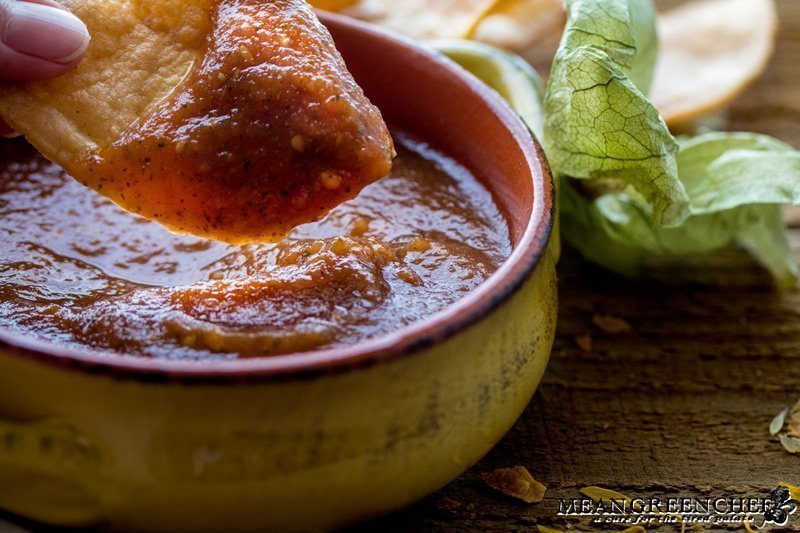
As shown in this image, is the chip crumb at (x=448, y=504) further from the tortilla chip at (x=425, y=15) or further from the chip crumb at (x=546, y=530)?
the tortilla chip at (x=425, y=15)

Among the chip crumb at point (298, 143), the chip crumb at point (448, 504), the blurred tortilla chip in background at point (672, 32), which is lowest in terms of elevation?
the chip crumb at point (448, 504)

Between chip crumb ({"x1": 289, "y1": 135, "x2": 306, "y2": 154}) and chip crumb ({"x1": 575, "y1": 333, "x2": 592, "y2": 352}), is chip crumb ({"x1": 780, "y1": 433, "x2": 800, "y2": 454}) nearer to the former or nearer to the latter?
chip crumb ({"x1": 575, "y1": 333, "x2": 592, "y2": 352})

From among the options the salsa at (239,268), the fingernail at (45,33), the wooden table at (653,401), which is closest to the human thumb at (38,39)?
the fingernail at (45,33)

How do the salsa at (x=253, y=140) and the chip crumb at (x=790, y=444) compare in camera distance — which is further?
the chip crumb at (x=790, y=444)

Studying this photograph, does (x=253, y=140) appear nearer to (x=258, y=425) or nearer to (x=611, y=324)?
(x=258, y=425)

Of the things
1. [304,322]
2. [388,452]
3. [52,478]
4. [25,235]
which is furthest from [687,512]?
[25,235]

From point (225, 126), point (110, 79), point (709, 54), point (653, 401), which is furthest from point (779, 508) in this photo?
point (709, 54)

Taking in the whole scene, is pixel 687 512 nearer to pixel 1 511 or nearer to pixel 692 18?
pixel 1 511
